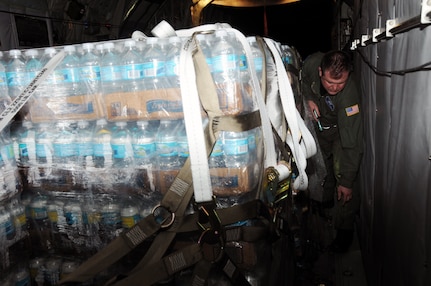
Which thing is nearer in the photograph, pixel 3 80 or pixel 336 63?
pixel 3 80

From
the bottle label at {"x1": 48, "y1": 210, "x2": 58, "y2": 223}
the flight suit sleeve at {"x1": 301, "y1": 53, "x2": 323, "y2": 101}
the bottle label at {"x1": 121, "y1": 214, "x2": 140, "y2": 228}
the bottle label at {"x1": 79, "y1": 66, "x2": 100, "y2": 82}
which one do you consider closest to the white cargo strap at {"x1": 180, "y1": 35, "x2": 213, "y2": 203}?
the bottle label at {"x1": 121, "y1": 214, "x2": 140, "y2": 228}

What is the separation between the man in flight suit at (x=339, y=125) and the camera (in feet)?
11.3

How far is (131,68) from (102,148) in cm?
58

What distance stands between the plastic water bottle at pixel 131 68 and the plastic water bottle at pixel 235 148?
68 cm

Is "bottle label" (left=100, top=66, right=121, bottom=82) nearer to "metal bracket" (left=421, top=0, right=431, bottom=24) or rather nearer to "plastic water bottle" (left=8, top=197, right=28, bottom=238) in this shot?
"plastic water bottle" (left=8, top=197, right=28, bottom=238)

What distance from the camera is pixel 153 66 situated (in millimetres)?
2025

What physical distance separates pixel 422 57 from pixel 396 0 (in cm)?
76

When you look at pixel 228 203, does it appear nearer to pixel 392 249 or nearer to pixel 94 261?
pixel 94 261

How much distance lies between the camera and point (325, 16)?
Answer: 13.8m

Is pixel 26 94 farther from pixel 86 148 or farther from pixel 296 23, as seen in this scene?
pixel 296 23

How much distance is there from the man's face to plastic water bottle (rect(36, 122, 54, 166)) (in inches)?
108

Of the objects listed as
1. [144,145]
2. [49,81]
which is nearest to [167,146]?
[144,145]

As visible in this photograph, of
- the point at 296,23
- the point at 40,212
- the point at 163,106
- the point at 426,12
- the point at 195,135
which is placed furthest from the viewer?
the point at 296,23

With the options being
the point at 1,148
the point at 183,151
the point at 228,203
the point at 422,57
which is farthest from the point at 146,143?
the point at 422,57
